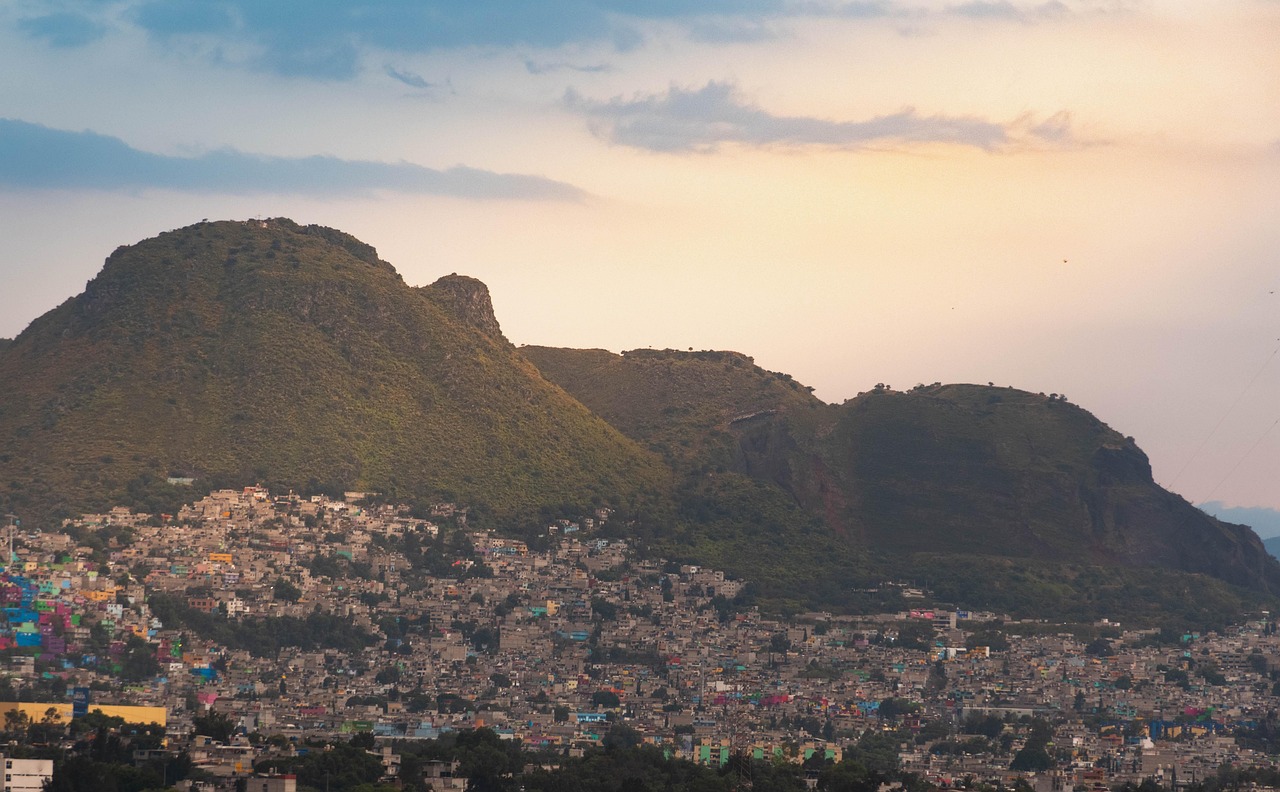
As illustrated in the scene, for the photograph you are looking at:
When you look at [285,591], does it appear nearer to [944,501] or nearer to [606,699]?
[606,699]

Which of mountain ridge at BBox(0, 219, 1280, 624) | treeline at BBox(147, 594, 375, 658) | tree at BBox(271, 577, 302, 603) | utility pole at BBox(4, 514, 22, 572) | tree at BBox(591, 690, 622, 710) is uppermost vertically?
mountain ridge at BBox(0, 219, 1280, 624)

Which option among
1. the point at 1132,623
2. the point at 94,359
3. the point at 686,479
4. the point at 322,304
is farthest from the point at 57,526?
the point at 1132,623

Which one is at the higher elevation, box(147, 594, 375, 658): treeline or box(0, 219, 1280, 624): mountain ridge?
box(0, 219, 1280, 624): mountain ridge

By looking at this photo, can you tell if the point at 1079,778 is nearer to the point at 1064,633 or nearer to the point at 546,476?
the point at 1064,633

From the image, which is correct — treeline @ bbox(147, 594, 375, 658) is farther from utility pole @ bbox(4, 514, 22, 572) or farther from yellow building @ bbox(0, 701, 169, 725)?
yellow building @ bbox(0, 701, 169, 725)

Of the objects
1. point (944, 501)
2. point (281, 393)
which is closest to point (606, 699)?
point (281, 393)

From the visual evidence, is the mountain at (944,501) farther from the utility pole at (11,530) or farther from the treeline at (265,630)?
the utility pole at (11,530)

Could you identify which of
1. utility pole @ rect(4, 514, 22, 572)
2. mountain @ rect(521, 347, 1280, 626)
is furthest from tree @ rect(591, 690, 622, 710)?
mountain @ rect(521, 347, 1280, 626)
